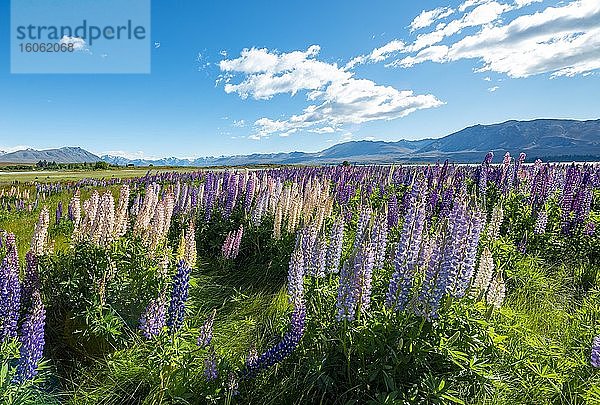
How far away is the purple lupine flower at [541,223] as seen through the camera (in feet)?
21.7

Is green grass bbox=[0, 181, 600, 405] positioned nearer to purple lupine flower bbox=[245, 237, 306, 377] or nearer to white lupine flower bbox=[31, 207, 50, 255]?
purple lupine flower bbox=[245, 237, 306, 377]

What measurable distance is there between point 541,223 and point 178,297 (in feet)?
19.6

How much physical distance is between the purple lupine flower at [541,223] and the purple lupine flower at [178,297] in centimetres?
580

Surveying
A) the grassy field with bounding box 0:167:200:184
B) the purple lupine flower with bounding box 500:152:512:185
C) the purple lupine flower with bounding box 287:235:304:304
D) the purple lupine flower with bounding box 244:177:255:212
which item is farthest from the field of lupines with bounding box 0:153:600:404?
the grassy field with bounding box 0:167:200:184

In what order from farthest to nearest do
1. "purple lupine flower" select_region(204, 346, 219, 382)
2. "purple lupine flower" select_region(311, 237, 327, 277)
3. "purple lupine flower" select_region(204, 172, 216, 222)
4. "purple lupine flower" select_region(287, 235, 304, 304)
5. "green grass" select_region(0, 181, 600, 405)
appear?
"purple lupine flower" select_region(204, 172, 216, 222) → "purple lupine flower" select_region(311, 237, 327, 277) → "purple lupine flower" select_region(287, 235, 304, 304) → "purple lupine flower" select_region(204, 346, 219, 382) → "green grass" select_region(0, 181, 600, 405)

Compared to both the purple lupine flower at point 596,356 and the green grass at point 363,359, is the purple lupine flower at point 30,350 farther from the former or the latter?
the purple lupine flower at point 596,356

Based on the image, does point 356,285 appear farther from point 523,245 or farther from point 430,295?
point 523,245

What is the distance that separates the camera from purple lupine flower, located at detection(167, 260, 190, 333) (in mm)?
3764

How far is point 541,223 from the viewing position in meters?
6.65

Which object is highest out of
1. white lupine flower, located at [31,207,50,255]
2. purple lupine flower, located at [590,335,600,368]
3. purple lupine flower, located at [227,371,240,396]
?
white lupine flower, located at [31,207,50,255]

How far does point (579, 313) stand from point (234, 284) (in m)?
4.74

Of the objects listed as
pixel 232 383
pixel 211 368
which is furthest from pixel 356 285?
pixel 211 368

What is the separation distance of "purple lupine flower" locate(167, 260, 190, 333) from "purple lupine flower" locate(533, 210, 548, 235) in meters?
5.80

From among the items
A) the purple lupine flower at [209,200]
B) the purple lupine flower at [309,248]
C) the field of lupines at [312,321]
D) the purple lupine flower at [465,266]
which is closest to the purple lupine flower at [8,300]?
the field of lupines at [312,321]
